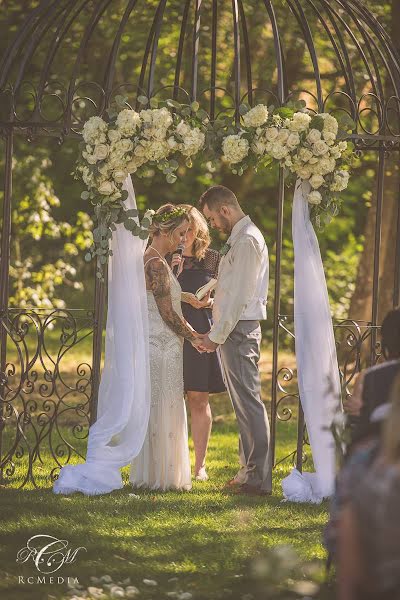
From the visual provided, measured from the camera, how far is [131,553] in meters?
5.38

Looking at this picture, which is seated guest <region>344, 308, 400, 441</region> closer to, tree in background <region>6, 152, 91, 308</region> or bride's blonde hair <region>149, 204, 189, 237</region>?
bride's blonde hair <region>149, 204, 189, 237</region>

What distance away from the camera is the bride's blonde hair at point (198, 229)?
22.5 ft

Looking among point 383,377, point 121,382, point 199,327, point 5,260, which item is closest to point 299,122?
point 199,327

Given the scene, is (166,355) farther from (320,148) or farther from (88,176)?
(320,148)

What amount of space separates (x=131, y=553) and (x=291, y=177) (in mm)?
2641

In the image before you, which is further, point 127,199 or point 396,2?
point 396,2

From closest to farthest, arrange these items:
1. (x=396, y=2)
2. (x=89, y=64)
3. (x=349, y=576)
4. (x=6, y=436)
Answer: (x=349, y=576) → (x=6, y=436) → (x=396, y=2) → (x=89, y=64)

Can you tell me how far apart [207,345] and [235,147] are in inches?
49.2

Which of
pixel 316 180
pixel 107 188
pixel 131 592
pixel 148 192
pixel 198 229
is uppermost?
pixel 148 192

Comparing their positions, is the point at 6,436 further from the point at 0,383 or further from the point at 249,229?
the point at 249,229

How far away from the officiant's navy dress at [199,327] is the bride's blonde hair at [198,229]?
262 millimetres

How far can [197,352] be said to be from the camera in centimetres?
717

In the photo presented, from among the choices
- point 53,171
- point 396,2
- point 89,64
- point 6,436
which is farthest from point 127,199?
point 53,171

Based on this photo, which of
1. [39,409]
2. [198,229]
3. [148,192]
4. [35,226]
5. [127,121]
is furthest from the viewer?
[148,192]
